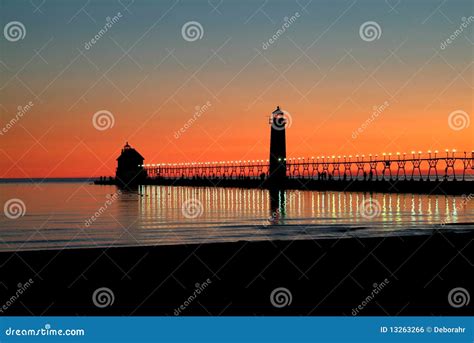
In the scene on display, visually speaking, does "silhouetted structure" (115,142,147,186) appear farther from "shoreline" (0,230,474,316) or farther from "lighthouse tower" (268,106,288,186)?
"shoreline" (0,230,474,316)

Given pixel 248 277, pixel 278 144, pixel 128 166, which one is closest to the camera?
pixel 248 277

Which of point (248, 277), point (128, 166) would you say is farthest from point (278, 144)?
point (248, 277)

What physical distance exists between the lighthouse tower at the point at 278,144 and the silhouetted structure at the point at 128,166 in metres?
55.8

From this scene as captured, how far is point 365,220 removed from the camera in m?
32.7

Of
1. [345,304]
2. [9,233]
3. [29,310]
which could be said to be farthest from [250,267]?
[9,233]

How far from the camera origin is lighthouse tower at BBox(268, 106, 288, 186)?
88500 millimetres

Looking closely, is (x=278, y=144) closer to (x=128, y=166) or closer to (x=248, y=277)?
(x=128, y=166)

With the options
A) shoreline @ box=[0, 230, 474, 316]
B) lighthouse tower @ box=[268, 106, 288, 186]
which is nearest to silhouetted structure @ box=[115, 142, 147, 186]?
lighthouse tower @ box=[268, 106, 288, 186]

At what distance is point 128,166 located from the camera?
145875mm

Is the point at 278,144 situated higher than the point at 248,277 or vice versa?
the point at 278,144

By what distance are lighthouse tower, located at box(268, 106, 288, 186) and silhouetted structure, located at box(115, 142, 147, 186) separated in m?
55.8

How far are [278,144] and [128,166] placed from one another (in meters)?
64.1

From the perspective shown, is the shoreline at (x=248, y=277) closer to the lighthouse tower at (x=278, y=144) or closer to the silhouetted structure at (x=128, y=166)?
the lighthouse tower at (x=278, y=144)

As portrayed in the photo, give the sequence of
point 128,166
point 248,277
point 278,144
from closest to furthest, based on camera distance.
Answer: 1. point 248,277
2. point 278,144
3. point 128,166
